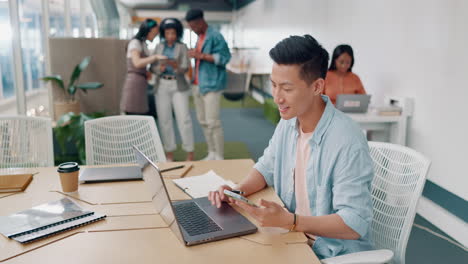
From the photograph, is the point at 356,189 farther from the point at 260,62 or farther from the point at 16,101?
the point at 260,62

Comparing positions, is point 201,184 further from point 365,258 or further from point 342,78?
point 342,78

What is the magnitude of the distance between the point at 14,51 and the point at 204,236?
341 cm

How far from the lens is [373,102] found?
442 centimetres

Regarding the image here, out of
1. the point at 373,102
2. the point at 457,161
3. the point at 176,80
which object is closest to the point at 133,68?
the point at 176,80

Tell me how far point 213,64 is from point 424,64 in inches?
78.1

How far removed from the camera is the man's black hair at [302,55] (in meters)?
1.46

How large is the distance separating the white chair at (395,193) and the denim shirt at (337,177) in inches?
7.2

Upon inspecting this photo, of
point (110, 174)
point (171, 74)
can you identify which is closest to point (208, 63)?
point (171, 74)

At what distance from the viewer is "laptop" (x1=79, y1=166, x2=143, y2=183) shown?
5.88 feet

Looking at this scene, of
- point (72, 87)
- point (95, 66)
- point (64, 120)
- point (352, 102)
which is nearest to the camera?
point (352, 102)

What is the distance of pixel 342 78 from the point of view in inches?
156

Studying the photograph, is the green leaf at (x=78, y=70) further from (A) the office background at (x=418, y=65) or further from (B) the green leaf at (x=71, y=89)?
(A) the office background at (x=418, y=65)

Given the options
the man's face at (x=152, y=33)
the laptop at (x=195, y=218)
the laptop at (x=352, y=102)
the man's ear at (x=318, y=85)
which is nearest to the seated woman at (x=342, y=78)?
the laptop at (x=352, y=102)

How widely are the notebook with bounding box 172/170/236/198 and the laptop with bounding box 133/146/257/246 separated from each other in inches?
5.3
